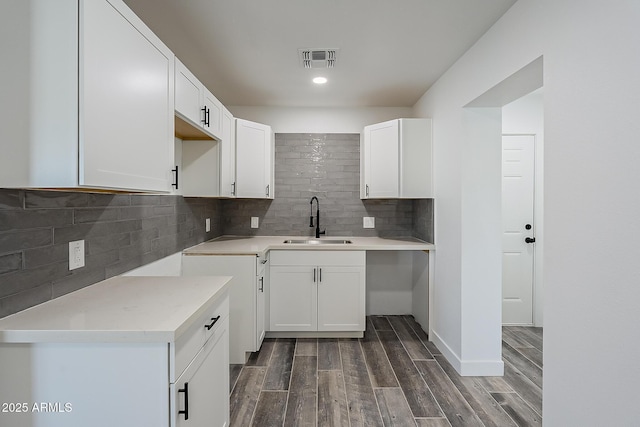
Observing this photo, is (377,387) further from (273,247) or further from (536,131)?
(536,131)

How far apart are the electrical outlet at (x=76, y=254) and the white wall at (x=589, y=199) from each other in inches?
88.0

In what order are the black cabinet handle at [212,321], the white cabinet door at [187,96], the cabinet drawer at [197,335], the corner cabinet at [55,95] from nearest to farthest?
the corner cabinet at [55,95] < the cabinet drawer at [197,335] < the black cabinet handle at [212,321] < the white cabinet door at [187,96]

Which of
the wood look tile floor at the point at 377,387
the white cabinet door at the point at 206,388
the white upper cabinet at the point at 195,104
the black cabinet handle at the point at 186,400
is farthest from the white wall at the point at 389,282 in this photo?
the black cabinet handle at the point at 186,400

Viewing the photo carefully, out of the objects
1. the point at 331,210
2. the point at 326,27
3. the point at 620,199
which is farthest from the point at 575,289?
the point at 331,210

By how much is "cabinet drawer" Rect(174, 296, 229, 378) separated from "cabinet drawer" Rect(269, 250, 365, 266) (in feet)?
4.54

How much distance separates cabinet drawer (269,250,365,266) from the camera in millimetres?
2990

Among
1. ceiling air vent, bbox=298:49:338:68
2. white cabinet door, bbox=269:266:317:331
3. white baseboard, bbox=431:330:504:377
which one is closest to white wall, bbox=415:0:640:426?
white baseboard, bbox=431:330:504:377

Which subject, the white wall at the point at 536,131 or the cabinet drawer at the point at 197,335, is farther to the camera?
the white wall at the point at 536,131

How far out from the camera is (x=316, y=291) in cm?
300

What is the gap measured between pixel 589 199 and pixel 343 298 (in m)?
2.12

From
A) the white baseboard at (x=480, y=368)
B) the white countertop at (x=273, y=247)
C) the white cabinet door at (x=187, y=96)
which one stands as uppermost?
the white cabinet door at (x=187, y=96)

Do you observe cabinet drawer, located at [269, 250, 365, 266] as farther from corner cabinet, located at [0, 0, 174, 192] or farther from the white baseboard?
corner cabinet, located at [0, 0, 174, 192]

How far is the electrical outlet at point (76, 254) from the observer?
1439mm

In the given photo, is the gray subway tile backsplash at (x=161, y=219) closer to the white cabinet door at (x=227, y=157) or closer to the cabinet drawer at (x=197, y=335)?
the white cabinet door at (x=227, y=157)
